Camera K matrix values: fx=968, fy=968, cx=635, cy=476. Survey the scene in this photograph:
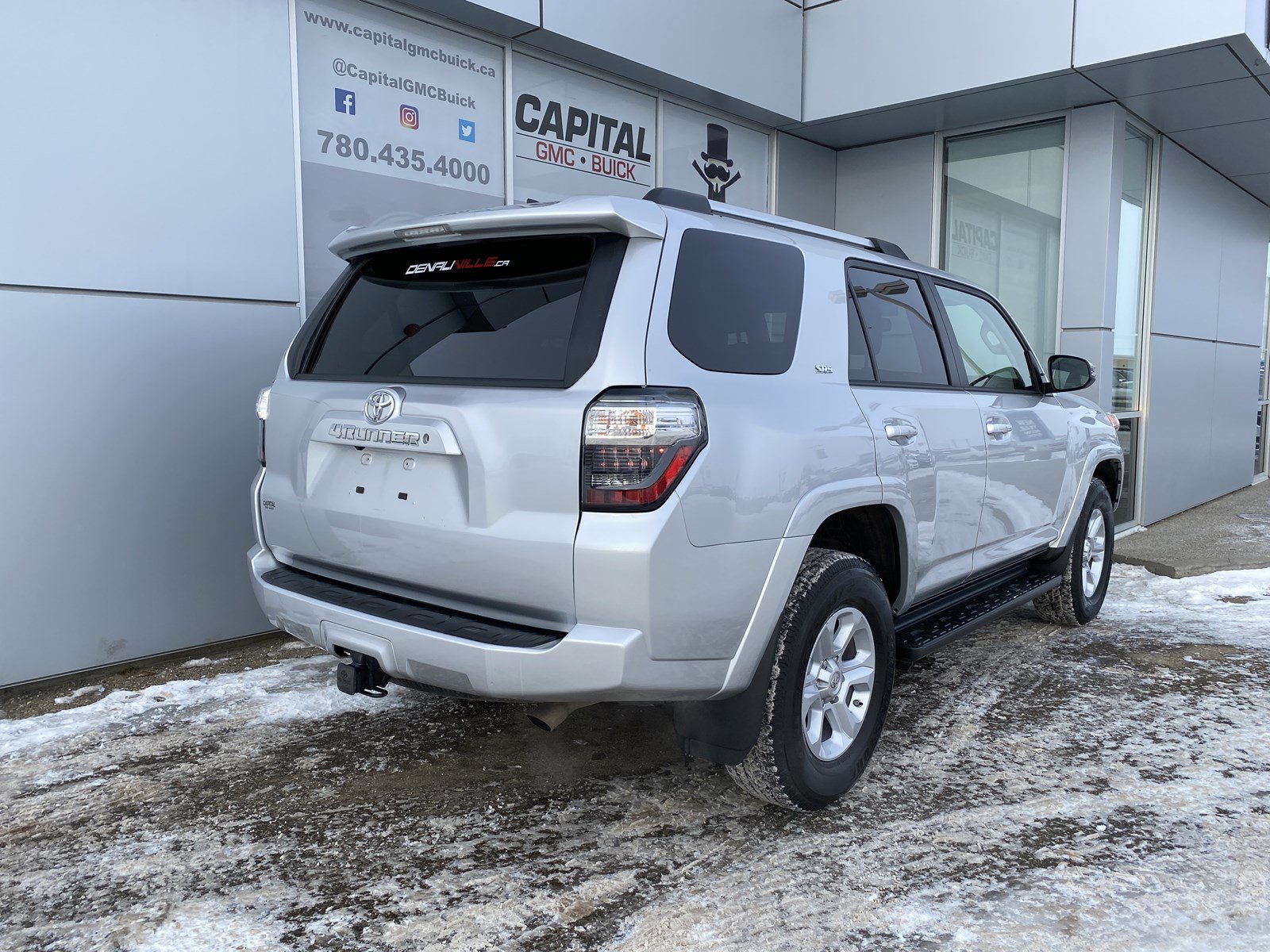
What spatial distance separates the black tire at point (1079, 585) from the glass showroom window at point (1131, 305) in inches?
134

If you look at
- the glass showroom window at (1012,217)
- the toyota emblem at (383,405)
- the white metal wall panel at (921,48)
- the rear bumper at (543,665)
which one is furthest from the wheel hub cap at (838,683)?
the glass showroom window at (1012,217)

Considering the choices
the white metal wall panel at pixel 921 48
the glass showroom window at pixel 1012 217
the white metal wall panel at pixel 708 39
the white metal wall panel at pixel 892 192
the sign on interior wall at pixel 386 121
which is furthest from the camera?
the white metal wall panel at pixel 892 192

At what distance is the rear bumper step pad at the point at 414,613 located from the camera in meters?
2.64

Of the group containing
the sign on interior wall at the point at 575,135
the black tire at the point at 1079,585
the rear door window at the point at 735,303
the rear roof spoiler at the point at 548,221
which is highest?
the sign on interior wall at the point at 575,135

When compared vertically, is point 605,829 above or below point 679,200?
below

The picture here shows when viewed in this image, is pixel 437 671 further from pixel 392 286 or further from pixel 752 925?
pixel 392 286

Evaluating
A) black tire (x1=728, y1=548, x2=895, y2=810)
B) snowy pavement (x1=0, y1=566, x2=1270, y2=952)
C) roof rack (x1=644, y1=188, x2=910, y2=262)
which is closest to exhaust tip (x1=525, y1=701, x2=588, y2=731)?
snowy pavement (x1=0, y1=566, x2=1270, y2=952)

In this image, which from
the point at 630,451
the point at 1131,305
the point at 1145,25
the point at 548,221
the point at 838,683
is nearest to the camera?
the point at 630,451

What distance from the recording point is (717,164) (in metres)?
8.59

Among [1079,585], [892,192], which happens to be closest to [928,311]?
[1079,585]

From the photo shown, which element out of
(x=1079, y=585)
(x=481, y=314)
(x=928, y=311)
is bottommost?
(x=1079, y=585)

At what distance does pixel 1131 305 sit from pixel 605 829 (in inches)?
321

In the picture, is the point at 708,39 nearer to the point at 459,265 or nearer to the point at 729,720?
the point at 459,265

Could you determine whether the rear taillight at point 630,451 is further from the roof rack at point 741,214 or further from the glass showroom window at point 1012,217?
the glass showroom window at point 1012,217
